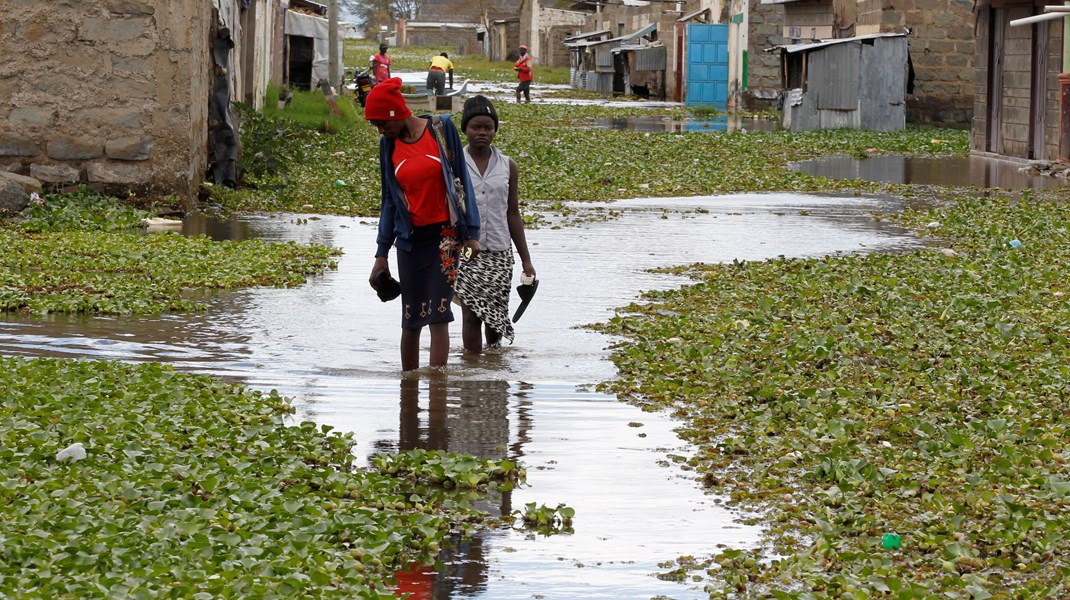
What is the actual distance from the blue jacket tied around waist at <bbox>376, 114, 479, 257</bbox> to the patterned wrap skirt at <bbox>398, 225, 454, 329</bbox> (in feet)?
0.24

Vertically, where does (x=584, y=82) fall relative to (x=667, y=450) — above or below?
above

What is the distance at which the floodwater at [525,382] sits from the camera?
5.16 m

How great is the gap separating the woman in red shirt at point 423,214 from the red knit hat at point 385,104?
0.10 ft

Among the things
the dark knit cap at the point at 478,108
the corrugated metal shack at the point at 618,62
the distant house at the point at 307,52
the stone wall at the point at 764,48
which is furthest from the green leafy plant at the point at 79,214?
the corrugated metal shack at the point at 618,62

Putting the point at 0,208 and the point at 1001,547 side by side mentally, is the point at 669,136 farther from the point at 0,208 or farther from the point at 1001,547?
the point at 1001,547

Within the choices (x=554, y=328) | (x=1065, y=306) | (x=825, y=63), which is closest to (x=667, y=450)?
(x=554, y=328)

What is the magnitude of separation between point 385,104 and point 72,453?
258 cm

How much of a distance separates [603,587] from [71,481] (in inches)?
80.9

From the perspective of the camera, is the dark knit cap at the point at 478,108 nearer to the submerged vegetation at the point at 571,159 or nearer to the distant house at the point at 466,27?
the submerged vegetation at the point at 571,159

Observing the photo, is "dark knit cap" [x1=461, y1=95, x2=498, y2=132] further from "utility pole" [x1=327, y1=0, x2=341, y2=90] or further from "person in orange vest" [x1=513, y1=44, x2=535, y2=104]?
"person in orange vest" [x1=513, y1=44, x2=535, y2=104]

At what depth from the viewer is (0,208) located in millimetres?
13578

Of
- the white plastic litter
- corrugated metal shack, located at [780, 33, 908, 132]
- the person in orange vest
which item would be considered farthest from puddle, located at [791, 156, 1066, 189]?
the person in orange vest

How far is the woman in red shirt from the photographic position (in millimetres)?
7773

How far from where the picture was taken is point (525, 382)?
26.6 ft
